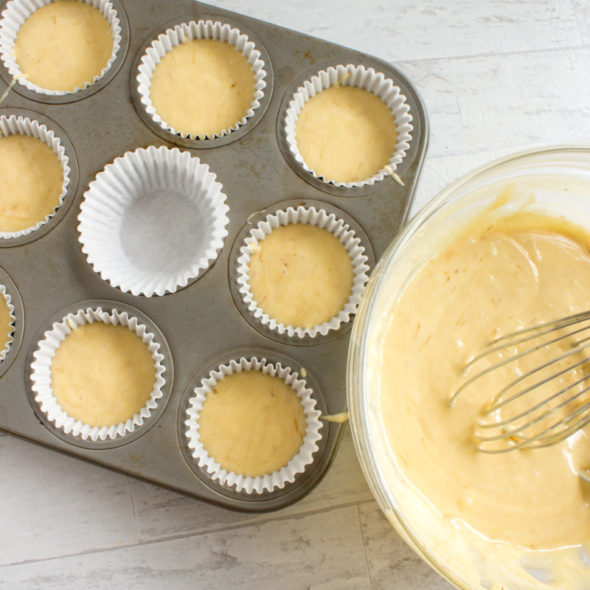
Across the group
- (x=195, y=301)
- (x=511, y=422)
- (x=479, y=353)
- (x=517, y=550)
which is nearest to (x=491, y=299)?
(x=479, y=353)

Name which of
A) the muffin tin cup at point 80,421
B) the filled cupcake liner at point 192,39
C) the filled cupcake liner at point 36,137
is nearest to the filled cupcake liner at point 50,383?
the muffin tin cup at point 80,421

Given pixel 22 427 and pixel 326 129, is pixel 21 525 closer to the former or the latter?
pixel 22 427

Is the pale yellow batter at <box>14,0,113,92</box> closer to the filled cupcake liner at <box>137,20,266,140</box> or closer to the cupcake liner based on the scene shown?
the filled cupcake liner at <box>137,20,266,140</box>

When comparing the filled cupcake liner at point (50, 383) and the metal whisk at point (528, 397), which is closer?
the metal whisk at point (528, 397)

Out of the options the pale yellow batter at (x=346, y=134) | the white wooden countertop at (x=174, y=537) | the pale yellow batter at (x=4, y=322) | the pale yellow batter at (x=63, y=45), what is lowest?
the white wooden countertop at (x=174, y=537)

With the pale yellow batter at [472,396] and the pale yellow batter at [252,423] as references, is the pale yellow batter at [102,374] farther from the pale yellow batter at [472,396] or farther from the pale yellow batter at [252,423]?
the pale yellow batter at [472,396]

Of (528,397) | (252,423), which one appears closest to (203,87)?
(252,423)

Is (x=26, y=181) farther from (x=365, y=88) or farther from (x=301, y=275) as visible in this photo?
(x=365, y=88)
